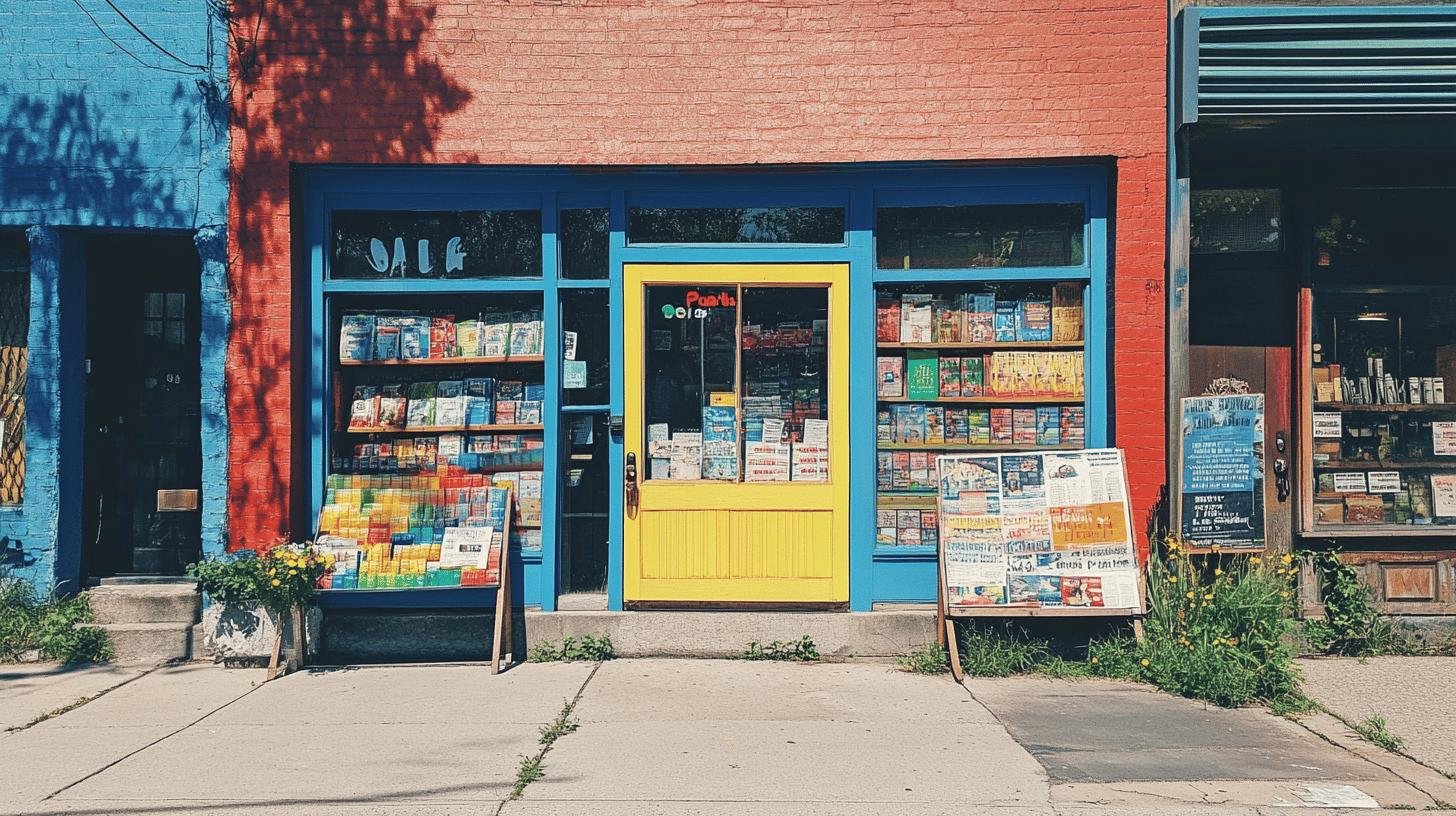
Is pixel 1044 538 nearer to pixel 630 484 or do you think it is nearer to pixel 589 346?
pixel 630 484

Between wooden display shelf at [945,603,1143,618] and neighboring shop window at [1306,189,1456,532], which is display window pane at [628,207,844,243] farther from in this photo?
neighboring shop window at [1306,189,1456,532]

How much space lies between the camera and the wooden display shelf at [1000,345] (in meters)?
8.30

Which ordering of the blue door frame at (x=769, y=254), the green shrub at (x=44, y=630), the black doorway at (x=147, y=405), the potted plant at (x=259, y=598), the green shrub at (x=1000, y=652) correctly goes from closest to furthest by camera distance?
the potted plant at (x=259, y=598)
the green shrub at (x=1000, y=652)
the green shrub at (x=44, y=630)
the blue door frame at (x=769, y=254)
the black doorway at (x=147, y=405)

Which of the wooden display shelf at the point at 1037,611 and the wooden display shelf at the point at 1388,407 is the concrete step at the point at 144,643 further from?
the wooden display shelf at the point at 1388,407

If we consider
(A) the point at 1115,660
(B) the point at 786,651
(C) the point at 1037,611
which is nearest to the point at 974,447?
(C) the point at 1037,611

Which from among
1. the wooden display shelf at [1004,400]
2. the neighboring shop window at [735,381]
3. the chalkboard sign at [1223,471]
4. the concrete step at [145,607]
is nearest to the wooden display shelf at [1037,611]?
the chalkboard sign at [1223,471]

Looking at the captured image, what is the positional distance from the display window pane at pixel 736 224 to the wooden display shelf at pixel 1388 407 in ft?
12.2

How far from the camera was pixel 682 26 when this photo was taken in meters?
8.03

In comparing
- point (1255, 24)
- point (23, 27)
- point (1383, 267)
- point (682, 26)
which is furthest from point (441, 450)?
point (1383, 267)

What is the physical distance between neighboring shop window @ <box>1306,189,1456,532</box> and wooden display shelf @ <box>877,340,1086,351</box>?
1719 mm

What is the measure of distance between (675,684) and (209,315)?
13.4 ft

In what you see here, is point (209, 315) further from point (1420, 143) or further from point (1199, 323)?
point (1420, 143)

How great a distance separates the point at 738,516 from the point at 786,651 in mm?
975

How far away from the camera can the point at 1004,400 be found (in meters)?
8.38
